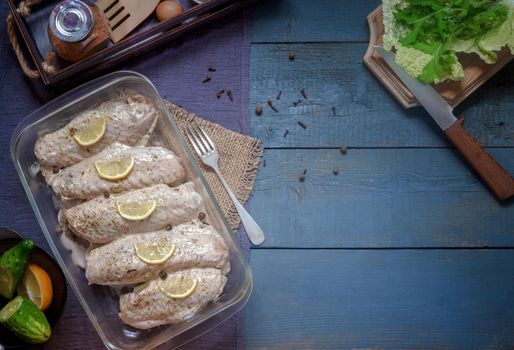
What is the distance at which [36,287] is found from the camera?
1971 millimetres

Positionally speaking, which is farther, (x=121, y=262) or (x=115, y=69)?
(x=115, y=69)

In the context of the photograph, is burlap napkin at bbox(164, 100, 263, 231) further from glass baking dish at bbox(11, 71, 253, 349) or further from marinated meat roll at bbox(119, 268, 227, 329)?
marinated meat roll at bbox(119, 268, 227, 329)

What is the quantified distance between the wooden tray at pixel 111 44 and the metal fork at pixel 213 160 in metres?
0.34

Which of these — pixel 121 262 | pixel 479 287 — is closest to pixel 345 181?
pixel 479 287

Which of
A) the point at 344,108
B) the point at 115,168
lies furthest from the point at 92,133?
the point at 344,108

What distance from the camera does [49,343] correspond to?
2.11 meters

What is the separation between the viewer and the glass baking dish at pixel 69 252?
201cm

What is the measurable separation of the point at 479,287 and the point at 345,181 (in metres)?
0.61

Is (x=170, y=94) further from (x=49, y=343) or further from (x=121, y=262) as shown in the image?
(x=49, y=343)

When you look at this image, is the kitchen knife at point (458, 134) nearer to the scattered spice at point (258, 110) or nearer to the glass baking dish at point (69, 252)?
the scattered spice at point (258, 110)

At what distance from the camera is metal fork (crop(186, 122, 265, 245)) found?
7.09ft

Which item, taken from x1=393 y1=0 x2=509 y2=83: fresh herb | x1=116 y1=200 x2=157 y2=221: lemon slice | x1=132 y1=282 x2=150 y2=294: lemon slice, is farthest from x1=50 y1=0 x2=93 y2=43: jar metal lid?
x1=393 y1=0 x2=509 y2=83: fresh herb

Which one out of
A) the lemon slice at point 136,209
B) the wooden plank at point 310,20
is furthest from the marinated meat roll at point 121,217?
the wooden plank at point 310,20

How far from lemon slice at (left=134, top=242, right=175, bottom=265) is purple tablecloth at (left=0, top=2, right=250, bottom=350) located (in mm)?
332
